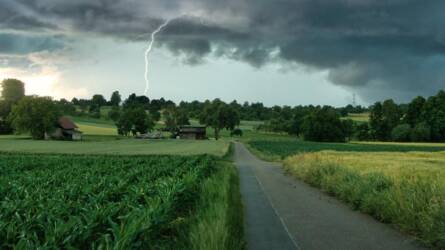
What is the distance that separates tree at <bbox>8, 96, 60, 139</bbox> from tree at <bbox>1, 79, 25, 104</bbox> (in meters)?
24.3

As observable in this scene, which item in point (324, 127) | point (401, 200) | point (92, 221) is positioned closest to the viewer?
point (92, 221)

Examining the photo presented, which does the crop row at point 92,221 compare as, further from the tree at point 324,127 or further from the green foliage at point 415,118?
the tree at point 324,127

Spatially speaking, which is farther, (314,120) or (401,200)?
(314,120)

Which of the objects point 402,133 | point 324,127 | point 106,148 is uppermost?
point 324,127

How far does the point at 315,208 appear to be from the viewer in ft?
52.3

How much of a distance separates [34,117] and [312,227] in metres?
105

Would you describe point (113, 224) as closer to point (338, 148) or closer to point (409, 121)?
point (338, 148)

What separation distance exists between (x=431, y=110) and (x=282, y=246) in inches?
5044

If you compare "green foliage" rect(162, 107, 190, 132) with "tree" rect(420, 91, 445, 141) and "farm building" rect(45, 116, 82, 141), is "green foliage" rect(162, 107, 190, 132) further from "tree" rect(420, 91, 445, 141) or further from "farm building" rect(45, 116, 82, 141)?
"tree" rect(420, 91, 445, 141)

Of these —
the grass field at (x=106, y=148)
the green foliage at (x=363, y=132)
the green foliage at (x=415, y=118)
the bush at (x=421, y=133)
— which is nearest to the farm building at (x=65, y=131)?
the grass field at (x=106, y=148)

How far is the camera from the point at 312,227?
12.4 metres

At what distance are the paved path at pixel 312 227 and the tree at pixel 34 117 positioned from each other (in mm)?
97692

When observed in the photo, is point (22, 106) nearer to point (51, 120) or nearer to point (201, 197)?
point (51, 120)

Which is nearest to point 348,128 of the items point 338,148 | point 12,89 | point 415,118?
point 415,118
